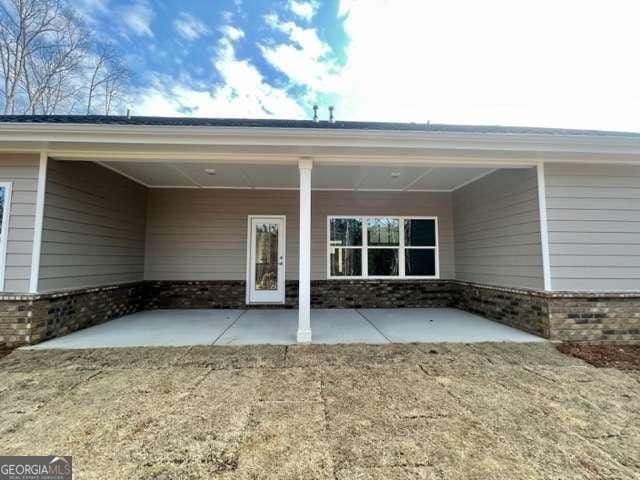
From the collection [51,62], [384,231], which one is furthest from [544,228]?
[51,62]

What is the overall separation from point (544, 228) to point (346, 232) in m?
3.84

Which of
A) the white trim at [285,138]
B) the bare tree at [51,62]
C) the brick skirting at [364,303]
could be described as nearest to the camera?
the white trim at [285,138]

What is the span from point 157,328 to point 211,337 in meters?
1.23

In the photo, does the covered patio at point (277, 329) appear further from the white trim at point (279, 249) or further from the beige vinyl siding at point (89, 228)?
the beige vinyl siding at point (89, 228)

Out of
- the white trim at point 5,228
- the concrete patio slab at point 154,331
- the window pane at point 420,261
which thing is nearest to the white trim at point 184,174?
the white trim at point 5,228

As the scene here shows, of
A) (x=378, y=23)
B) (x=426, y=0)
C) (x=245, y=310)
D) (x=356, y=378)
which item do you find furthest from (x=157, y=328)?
(x=378, y=23)

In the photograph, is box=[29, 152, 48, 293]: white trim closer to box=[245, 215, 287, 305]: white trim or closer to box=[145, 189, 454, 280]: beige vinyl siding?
box=[145, 189, 454, 280]: beige vinyl siding

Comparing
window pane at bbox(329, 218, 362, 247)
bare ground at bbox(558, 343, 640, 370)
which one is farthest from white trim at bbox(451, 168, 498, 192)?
bare ground at bbox(558, 343, 640, 370)

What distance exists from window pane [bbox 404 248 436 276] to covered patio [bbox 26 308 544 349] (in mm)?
1024

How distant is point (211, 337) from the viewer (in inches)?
177

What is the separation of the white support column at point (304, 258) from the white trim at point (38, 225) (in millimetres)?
3648

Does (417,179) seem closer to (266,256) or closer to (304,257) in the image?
(304,257)

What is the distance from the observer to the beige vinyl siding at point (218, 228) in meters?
6.80

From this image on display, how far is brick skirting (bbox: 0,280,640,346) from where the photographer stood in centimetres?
413
